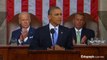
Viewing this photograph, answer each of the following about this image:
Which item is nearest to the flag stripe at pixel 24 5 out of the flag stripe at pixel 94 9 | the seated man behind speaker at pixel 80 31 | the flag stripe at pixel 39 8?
the flag stripe at pixel 39 8

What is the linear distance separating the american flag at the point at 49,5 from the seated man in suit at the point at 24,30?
0.50m

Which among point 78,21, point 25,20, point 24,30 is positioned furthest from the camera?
point 78,21

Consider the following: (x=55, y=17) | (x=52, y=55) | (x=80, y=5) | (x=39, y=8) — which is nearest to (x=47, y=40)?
(x=55, y=17)

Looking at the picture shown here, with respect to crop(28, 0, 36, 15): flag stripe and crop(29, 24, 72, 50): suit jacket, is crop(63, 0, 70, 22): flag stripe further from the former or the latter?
crop(29, 24, 72, 50): suit jacket

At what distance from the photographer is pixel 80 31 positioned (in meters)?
8.09

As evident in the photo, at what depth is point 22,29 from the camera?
7.91m

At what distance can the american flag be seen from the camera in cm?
830

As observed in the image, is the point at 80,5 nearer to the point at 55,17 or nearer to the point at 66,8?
the point at 66,8

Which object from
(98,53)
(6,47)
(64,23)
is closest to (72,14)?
(64,23)

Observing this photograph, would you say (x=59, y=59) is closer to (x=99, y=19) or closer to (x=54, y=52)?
(x=54, y=52)

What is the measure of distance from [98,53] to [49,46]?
3.83 ft

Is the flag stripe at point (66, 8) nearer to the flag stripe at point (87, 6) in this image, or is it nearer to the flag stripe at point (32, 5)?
the flag stripe at point (87, 6)

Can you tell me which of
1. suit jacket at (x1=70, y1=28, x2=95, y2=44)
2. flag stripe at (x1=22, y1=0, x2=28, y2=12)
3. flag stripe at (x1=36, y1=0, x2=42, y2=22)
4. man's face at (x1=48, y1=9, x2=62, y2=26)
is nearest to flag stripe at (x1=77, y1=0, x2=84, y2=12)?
suit jacket at (x1=70, y1=28, x2=95, y2=44)

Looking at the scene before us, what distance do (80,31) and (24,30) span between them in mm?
1282
